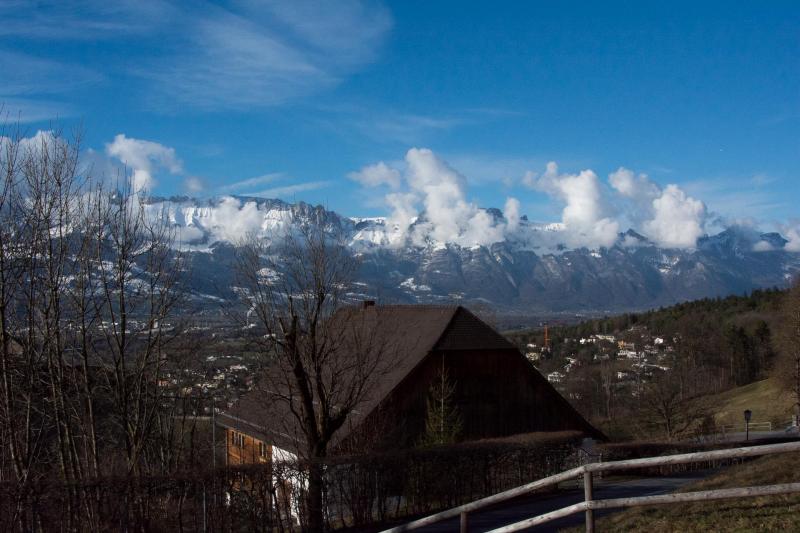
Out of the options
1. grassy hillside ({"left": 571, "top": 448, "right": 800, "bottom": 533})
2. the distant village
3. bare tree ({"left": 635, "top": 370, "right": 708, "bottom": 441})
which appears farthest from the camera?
the distant village

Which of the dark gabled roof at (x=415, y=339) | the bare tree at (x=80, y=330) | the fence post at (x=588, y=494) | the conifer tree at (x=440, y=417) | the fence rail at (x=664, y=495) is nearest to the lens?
the fence rail at (x=664, y=495)

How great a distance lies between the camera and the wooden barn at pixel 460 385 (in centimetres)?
2936

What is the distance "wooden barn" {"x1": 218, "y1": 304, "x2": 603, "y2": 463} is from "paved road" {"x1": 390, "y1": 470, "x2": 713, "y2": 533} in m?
7.67

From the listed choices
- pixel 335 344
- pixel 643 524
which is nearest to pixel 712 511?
pixel 643 524

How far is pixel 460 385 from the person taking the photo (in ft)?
104

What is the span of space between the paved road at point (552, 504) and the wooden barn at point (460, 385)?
7669 mm

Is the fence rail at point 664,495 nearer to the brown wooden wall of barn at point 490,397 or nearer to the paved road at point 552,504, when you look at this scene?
the paved road at point 552,504

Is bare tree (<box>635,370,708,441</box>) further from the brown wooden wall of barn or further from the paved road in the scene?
the paved road

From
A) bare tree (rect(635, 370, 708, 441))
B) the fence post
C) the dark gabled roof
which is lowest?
bare tree (rect(635, 370, 708, 441))

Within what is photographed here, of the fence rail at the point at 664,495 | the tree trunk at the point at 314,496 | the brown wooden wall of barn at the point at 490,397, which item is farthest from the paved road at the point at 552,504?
the brown wooden wall of barn at the point at 490,397

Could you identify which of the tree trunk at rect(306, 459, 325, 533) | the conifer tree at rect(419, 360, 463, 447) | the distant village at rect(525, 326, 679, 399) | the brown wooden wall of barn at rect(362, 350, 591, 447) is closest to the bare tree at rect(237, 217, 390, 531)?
the tree trunk at rect(306, 459, 325, 533)

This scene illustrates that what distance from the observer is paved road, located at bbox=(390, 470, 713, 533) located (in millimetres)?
14680

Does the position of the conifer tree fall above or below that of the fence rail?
below

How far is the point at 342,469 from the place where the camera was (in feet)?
52.5
